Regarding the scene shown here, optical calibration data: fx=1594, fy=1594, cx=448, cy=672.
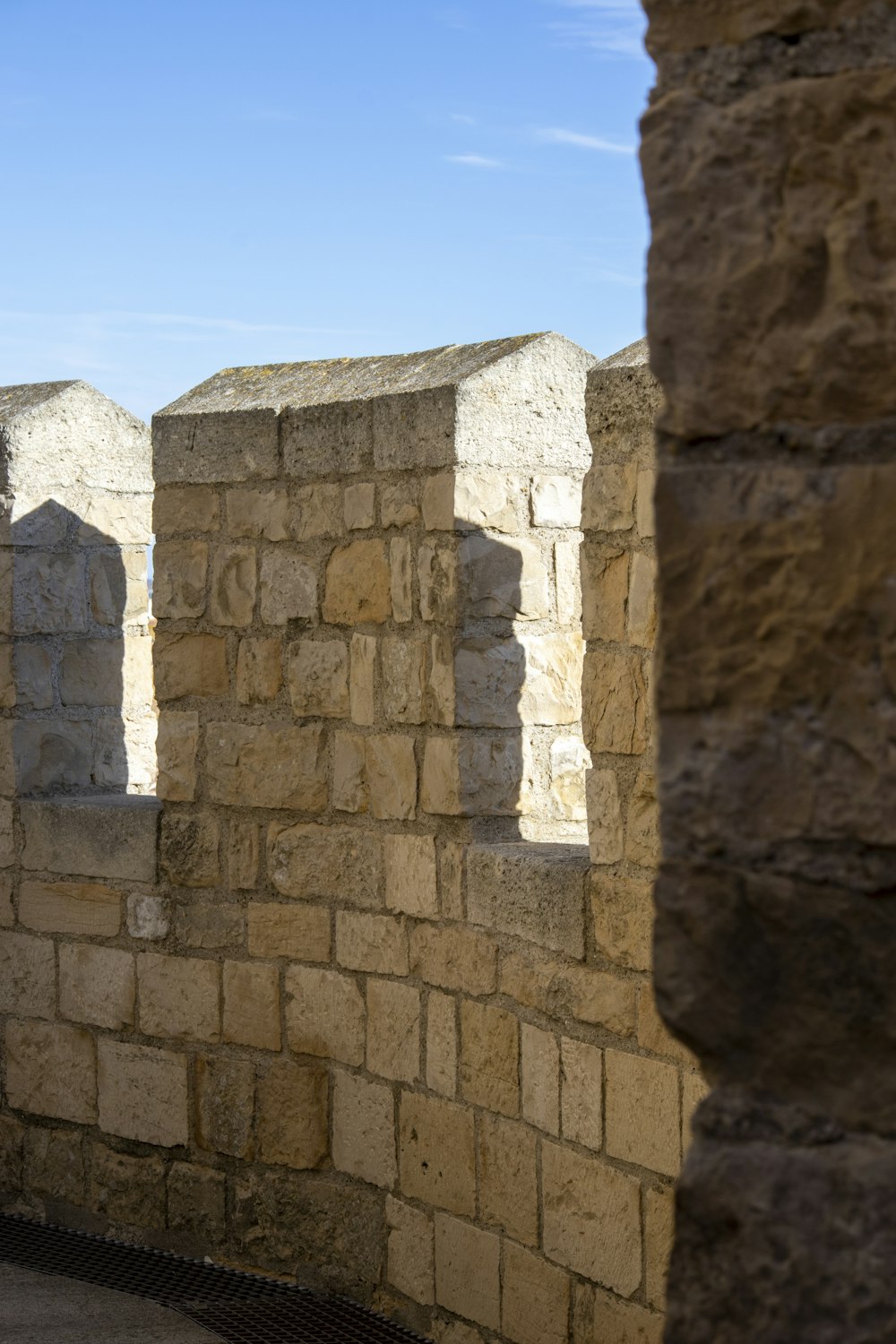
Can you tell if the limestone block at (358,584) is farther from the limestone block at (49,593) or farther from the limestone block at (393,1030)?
the limestone block at (49,593)

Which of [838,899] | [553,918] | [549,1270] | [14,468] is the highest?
[14,468]

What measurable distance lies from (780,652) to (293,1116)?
3.53 meters

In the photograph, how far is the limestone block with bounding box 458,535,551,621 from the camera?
13.3 feet

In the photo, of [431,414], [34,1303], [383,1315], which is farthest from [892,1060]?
[34,1303]

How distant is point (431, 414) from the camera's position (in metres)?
4.09

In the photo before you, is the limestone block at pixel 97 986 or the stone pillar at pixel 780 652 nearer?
the stone pillar at pixel 780 652

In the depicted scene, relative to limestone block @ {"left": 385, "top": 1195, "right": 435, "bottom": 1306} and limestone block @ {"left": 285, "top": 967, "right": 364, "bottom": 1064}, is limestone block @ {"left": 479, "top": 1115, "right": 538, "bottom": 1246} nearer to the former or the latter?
limestone block @ {"left": 385, "top": 1195, "right": 435, "bottom": 1306}

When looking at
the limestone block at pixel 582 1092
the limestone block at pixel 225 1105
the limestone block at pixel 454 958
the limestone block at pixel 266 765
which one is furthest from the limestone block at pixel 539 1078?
the limestone block at pixel 225 1105

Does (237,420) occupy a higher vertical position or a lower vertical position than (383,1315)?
higher

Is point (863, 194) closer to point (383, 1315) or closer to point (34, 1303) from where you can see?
point (383, 1315)

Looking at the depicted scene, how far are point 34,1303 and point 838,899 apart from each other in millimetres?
3731

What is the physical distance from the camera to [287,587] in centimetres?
444

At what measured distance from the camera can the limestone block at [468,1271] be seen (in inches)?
156

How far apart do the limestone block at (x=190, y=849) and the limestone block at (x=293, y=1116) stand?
1.93 feet
